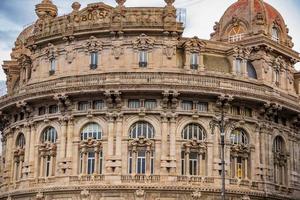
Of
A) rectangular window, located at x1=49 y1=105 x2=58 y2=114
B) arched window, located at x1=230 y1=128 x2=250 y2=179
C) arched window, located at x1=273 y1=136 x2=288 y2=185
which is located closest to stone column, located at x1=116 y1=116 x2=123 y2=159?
rectangular window, located at x1=49 y1=105 x2=58 y2=114

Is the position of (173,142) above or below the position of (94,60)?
below

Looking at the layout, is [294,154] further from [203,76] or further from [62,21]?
[62,21]

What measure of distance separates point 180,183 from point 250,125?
8.40 meters

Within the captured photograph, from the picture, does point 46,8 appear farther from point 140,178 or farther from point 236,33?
point 140,178

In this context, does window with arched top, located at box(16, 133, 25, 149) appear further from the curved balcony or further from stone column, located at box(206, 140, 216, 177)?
stone column, located at box(206, 140, 216, 177)

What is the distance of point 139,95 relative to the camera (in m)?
58.7

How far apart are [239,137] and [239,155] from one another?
4.95ft

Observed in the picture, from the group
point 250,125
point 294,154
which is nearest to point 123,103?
point 250,125

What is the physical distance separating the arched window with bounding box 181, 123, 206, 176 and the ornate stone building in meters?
0.08

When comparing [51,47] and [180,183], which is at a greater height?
[51,47]

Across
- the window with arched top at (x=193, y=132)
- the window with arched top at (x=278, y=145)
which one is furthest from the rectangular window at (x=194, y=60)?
the window with arched top at (x=278, y=145)

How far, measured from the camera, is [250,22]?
6738cm

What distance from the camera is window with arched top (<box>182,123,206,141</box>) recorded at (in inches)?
2325

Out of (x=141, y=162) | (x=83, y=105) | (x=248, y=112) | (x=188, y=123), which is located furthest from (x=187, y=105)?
(x=83, y=105)
